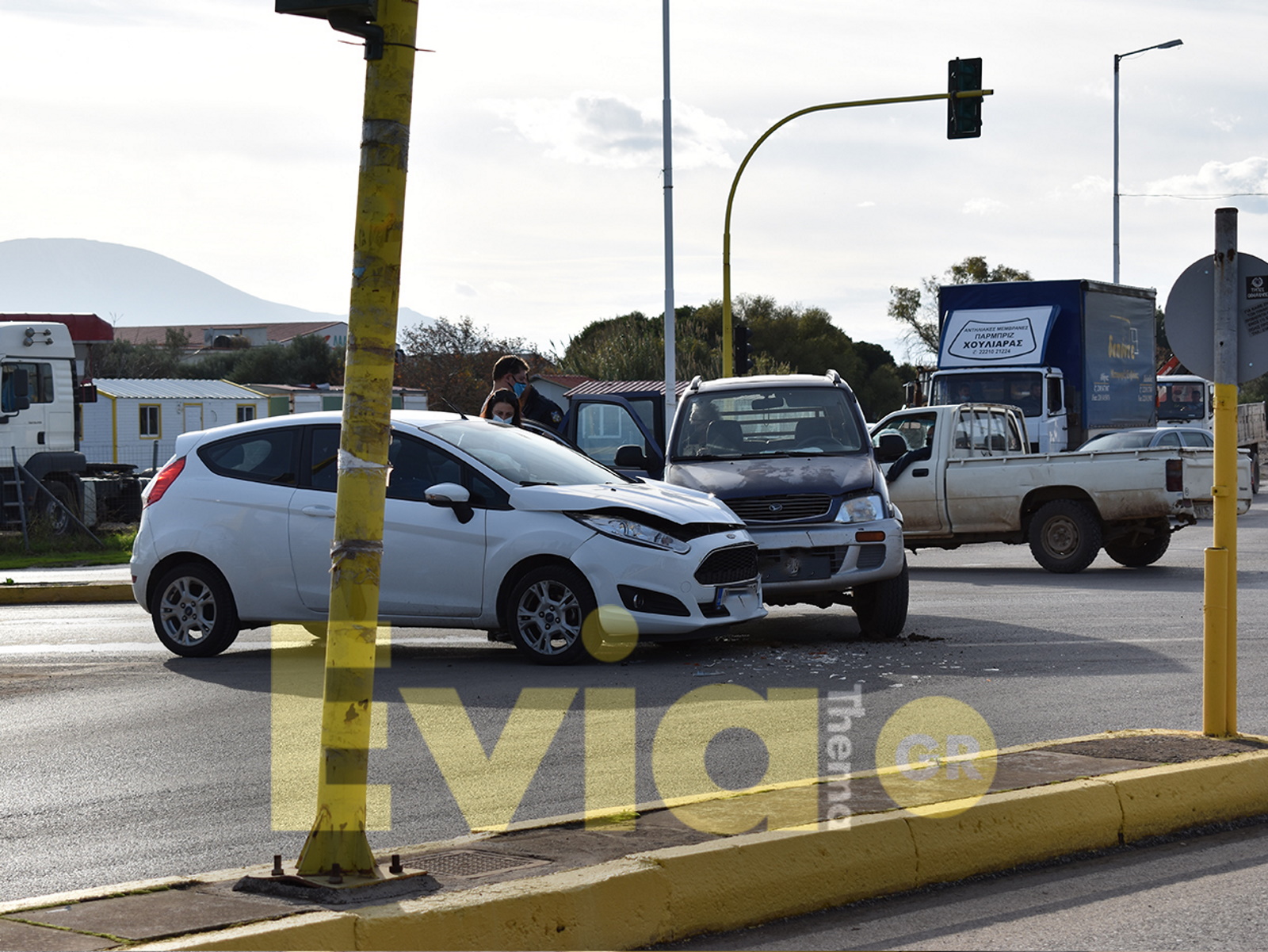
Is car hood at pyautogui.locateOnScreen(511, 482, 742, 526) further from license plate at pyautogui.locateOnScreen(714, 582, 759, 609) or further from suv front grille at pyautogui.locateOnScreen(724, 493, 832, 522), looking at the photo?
suv front grille at pyautogui.locateOnScreen(724, 493, 832, 522)

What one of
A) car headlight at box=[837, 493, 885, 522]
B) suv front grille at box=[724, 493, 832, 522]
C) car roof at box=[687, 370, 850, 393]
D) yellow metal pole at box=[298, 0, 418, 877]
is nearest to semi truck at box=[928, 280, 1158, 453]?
car roof at box=[687, 370, 850, 393]

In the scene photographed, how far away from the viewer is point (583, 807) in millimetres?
6078

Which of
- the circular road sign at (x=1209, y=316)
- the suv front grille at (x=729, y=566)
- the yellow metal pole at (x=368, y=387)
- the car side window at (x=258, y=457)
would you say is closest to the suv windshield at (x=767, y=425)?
the suv front grille at (x=729, y=566)

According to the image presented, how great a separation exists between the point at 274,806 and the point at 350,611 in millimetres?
1989

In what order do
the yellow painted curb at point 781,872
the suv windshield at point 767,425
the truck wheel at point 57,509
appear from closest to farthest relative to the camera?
the yellow painted curb at point 781,872 → the suv windshield at point 767,425 → the truck wheel at point 57,509

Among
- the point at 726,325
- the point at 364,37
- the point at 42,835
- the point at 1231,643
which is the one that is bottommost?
the point at 42,835

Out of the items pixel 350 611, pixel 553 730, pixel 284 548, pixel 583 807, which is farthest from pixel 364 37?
pixel 284 548

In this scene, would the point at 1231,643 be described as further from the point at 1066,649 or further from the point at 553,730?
the point at 1066,649

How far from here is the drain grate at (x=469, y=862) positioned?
4.65 meters

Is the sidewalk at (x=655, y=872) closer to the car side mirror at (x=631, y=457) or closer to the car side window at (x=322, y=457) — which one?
the car side window at (x=322, y=457)

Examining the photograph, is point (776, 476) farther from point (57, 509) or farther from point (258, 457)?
point (57, 509)

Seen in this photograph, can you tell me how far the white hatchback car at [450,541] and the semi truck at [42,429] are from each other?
45.3ft

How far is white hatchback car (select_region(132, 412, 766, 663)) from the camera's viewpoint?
9.79 meters

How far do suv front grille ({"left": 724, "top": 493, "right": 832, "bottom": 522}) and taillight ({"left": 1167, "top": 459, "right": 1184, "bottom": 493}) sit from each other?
6723 mm
